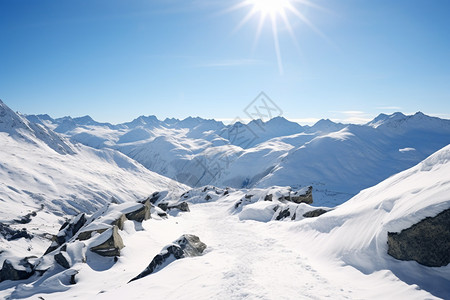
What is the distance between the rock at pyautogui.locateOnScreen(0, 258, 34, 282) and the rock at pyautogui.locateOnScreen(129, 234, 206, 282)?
915 cm

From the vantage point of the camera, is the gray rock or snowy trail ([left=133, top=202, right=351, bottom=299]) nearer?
snowy trail ([left=133, top=202, right=351, bottom=299])

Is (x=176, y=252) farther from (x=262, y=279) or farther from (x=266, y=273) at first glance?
(x=262, y=279)

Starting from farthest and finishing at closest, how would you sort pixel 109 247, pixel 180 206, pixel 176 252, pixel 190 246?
1. pixel 180 206
2. pixel 109 247
3. pixel 190 246
4. pixel 176 252

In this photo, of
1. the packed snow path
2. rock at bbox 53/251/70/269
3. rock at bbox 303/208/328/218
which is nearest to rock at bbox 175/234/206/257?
the packed snow path

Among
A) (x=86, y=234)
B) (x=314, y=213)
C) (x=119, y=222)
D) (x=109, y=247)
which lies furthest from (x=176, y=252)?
(x=314, y=213)

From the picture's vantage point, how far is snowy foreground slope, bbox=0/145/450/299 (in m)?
9.16

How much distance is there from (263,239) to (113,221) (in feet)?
44.5

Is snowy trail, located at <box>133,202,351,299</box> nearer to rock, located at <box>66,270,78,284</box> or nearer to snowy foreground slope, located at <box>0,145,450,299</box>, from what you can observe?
snowy foreground slope, located at <box>0,145,450,299</box>

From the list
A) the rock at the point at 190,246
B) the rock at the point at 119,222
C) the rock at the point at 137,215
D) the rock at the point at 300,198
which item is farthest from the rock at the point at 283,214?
the rock at the point at 119,222

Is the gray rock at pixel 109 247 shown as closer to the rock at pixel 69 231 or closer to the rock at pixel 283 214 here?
the rock at pixel 69 231

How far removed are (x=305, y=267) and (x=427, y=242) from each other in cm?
541

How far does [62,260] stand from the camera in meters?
16.1

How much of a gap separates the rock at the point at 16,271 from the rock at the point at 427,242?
2200cm

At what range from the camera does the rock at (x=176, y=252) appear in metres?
13.8
